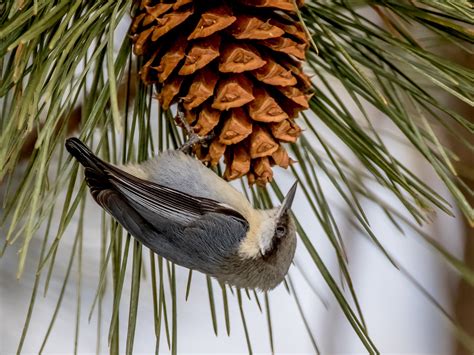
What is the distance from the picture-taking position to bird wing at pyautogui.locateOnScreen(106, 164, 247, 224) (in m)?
0.65

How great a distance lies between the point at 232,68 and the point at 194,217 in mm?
215

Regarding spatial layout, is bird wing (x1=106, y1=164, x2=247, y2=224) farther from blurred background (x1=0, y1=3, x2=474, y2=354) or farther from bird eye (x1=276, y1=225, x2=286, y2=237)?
blurred background (x1=0, y1=3, x2=474, y2=354)

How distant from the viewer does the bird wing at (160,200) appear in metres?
0.65

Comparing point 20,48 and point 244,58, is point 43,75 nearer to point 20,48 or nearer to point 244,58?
point 20,48

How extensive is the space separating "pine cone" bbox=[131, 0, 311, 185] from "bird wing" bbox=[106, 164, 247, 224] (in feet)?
0.32

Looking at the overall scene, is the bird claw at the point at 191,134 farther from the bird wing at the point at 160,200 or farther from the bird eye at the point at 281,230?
the bird eye at the point at 281,230

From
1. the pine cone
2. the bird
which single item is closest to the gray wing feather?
the bird

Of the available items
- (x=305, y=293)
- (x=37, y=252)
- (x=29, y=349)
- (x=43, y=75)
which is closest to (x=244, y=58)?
(x=43, y=75)

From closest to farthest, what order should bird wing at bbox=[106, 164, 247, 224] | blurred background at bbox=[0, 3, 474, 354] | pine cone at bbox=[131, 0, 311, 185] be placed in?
1. pine cone at bbox=[131, 0, 311, 185]
2. bird wing at bbox=[106, 164, 247, 224]
3. blurred background at bbox=[0, 3, 474, 354]

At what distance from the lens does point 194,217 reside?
724 mm

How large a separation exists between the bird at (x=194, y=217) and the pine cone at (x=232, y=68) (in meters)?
0.09

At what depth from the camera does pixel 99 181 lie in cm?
64

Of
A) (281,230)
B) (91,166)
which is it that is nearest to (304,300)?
(281,230)

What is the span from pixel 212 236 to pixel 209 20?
0.89 ft
